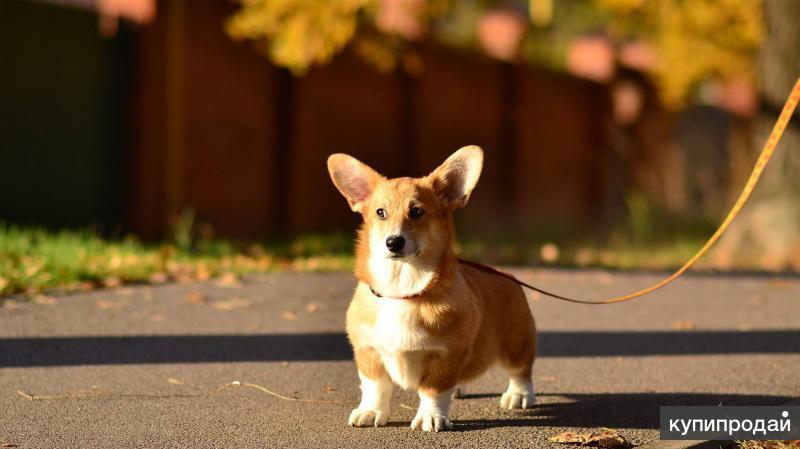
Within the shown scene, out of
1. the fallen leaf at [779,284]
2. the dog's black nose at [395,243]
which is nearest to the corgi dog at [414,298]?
the dog's black nose at [395,243]

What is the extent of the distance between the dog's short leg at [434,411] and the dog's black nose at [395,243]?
55cm

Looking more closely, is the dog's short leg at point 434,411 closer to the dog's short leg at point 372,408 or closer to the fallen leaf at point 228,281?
the dog's short leg at point 372,408

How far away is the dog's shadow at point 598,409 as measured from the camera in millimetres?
4035

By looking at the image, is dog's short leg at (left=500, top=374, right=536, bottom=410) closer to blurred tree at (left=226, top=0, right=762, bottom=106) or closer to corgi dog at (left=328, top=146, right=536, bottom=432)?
corgi dog at (left=328, top=146, right=536, bottom=432)

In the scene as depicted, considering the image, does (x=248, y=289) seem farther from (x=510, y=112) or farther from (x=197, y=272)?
(x=510, y=112)

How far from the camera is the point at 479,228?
14906 mm

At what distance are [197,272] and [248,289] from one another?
0.84 metres

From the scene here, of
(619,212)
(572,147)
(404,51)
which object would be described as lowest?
(619,212)

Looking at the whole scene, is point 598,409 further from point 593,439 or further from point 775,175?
point 775,175

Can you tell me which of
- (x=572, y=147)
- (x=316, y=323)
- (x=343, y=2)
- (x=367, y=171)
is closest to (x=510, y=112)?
(x=572, y=147)

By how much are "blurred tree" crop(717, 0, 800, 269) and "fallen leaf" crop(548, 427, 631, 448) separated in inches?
302

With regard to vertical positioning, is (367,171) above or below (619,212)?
above

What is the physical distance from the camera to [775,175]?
11.4 meters

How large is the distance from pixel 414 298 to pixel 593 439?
835 mm
